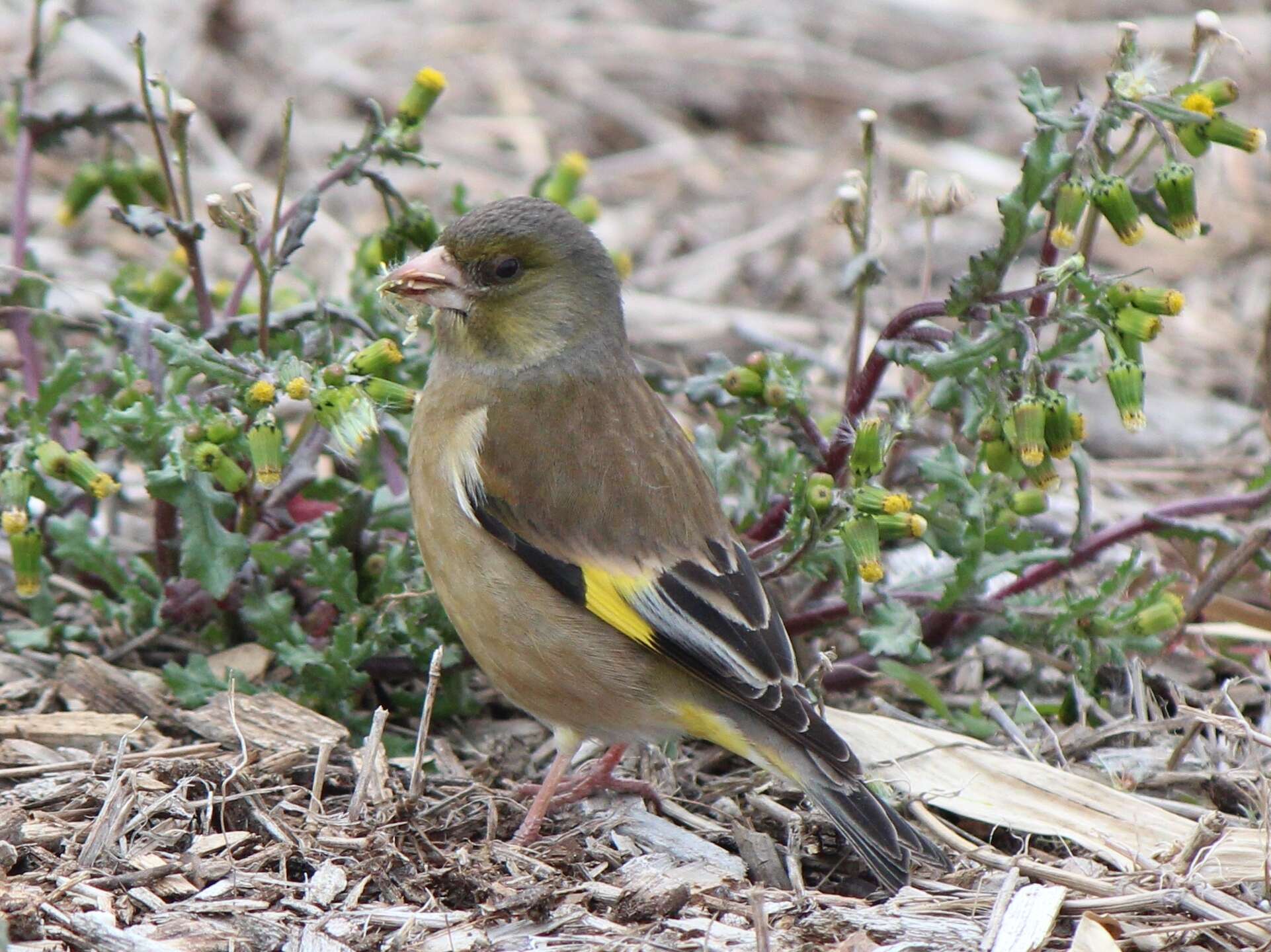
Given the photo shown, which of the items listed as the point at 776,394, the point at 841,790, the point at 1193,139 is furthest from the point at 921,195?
the point at 841,790

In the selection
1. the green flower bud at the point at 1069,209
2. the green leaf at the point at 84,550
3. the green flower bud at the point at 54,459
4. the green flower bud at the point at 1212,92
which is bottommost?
the green leaf at the point at 84,550

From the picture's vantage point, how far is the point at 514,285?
4.85 m

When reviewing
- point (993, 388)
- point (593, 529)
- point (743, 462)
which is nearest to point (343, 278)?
point (743, 462)

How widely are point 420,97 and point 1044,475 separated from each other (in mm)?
2120

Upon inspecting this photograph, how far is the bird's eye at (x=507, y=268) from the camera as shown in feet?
15.7

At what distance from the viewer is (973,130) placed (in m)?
8.74

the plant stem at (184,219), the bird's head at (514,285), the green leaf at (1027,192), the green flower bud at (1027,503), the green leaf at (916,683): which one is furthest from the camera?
the green leaf at (916,683)

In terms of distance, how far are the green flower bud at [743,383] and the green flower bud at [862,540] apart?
547mm

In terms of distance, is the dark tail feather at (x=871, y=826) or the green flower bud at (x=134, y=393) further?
the green flower bud at (x=134, y=393)

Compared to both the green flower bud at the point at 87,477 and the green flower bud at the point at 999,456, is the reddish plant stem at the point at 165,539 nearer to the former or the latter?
the green flower bud at the point at 87,477

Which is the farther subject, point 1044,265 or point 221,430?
point 1044,265

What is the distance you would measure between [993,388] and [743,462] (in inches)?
47.1

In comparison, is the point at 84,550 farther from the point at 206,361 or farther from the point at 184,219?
the point at 184,219

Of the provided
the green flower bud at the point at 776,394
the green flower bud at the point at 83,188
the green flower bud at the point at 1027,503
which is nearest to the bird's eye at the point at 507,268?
the green flower bud at the point at 776,394
